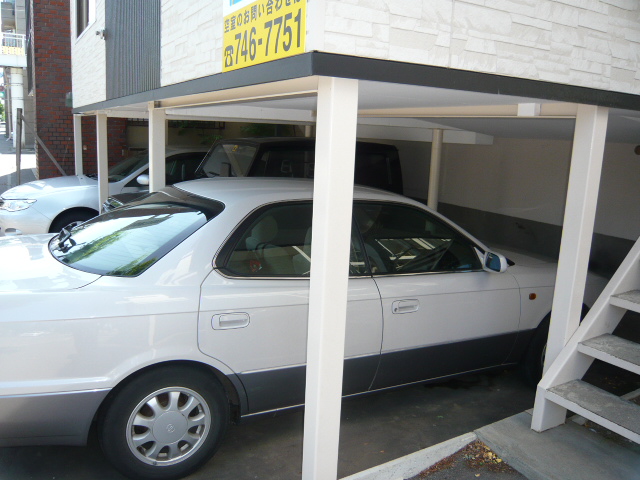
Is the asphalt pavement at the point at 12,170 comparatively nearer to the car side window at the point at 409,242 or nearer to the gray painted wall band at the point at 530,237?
the gray painted wall band at the point at 530,237

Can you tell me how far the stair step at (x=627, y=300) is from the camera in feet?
12.0

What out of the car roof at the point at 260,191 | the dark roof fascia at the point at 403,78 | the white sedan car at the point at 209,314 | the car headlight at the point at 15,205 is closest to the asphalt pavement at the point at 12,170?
the car headlight at the point at 15,205

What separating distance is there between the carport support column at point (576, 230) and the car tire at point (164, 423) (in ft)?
6.54

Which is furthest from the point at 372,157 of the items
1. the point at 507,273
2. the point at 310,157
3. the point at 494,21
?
the point at 494,21

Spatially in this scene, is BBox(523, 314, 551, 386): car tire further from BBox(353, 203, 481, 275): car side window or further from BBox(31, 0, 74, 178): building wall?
BBox(31, 0, 74, 178): building wall

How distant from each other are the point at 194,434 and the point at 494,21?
107 inches

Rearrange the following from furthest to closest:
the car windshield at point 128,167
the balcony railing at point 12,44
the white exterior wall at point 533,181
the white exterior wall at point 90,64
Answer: the balcony railing at point 12,44, the car windshield at point 128,167, the white exterior wall at point 90,64, the white exterior wall at point 533,181

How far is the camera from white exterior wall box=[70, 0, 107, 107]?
7682 millimetres

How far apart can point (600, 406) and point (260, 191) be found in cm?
245

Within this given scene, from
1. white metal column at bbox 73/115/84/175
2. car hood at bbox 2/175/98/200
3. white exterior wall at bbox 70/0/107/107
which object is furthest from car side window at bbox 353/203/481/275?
white metal column at bbox 73/115/84/175

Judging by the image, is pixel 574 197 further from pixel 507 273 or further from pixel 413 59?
pixel 413 59

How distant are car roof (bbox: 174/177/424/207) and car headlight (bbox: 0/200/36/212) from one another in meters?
4.44

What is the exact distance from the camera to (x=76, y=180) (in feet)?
29.9

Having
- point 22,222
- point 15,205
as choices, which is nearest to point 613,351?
point 22,222
